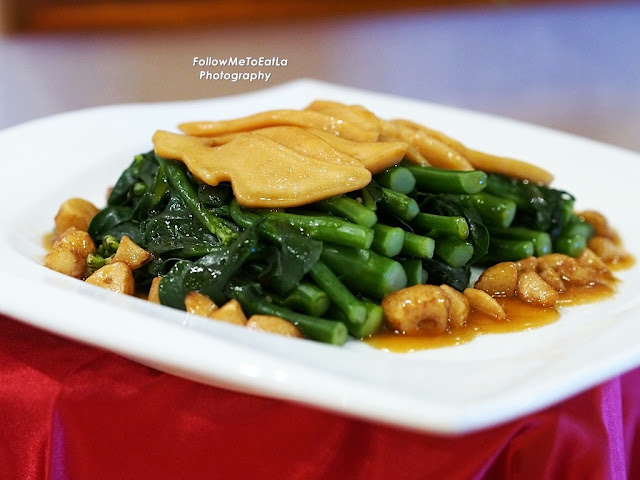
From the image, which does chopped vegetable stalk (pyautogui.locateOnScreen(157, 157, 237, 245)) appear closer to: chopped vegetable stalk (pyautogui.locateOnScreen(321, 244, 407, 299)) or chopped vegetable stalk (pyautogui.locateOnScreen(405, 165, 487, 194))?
chopped vegetable stalk (pyautogui.locateOnScreen(321, 244, 407, 299))

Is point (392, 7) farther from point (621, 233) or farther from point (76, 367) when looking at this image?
point (76, 367)

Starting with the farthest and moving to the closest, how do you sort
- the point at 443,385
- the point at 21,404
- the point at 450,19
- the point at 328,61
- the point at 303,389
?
the point at 450,19 < the point at 328,61 < the point at 21,404 < the point at 443,385 < the point at 303,389

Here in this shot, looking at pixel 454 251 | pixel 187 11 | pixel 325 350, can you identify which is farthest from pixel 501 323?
pixel 187 11

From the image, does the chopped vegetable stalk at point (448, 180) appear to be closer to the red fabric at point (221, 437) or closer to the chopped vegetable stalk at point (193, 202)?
the chopped vegetable stalk at point (193, 202)

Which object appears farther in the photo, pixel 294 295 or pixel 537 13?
pixel 537 13

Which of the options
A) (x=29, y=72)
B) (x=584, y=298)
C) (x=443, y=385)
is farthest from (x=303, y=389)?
(x=29, y=72)

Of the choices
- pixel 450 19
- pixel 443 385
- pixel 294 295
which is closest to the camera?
pixel 443 385
